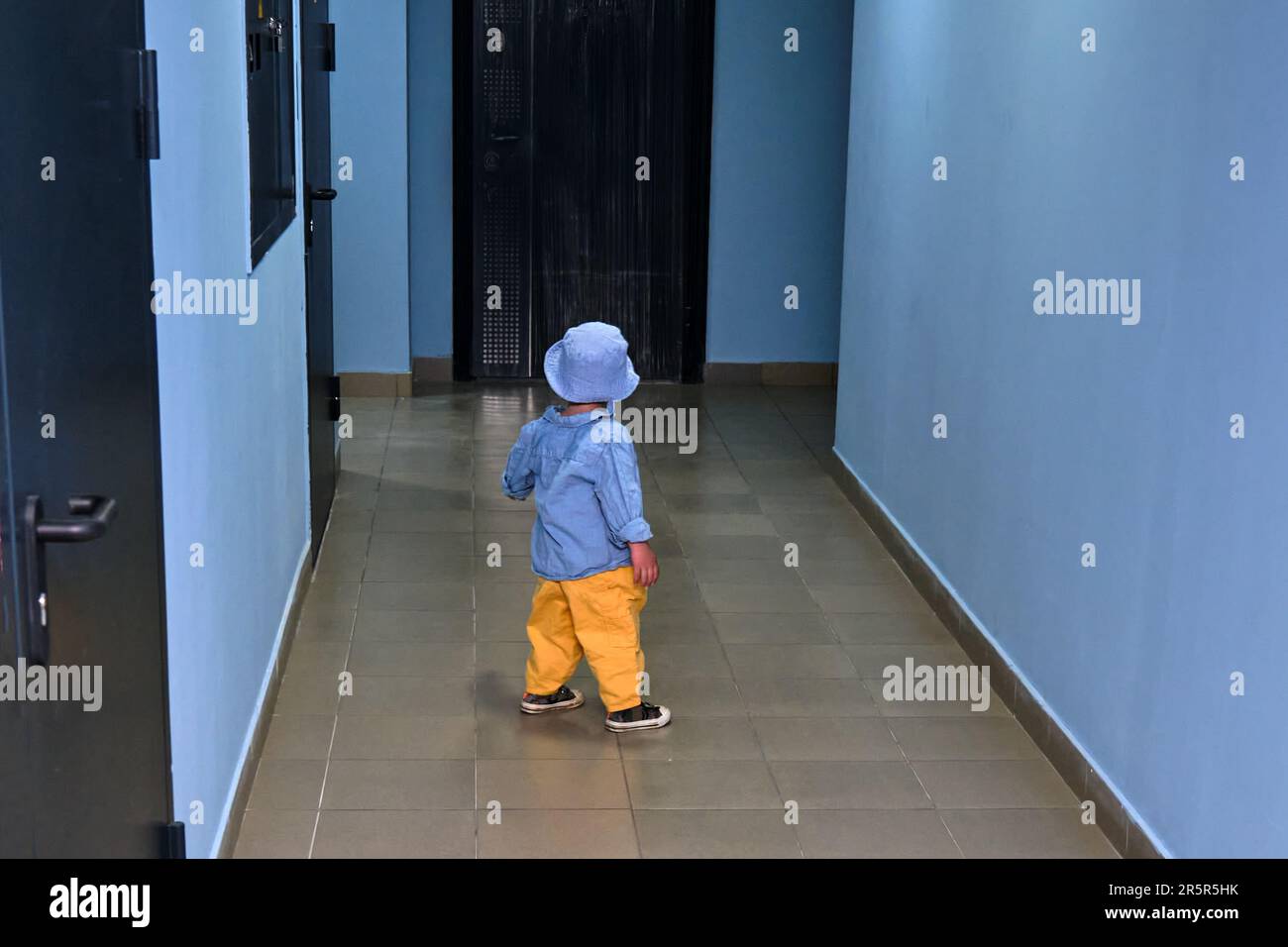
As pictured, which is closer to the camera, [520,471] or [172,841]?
[172,841]

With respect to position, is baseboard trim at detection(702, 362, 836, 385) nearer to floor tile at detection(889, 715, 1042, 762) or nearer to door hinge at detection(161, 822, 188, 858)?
floor tile at detection(889, 715, 1042, 762)

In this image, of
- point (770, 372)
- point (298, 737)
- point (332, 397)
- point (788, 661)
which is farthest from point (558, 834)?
point (770, 372)

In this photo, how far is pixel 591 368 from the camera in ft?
13.1

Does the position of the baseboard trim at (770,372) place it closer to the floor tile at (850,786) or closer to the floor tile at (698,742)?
the floor tile at (698,742)

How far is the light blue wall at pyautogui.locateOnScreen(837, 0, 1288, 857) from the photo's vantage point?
9.64ft

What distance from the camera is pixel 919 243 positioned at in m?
5.57

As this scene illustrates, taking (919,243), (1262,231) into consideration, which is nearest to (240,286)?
(1262,231)

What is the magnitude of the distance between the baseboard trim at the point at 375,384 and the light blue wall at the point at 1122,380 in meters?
3.51

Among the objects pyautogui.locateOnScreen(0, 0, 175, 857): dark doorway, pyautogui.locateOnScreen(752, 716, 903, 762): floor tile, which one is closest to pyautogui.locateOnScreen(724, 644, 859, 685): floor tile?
pyautogui.locateOnScreen(752, 716, 903, 762): floor tile

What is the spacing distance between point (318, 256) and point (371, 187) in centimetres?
219

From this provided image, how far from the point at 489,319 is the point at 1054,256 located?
197 inches
